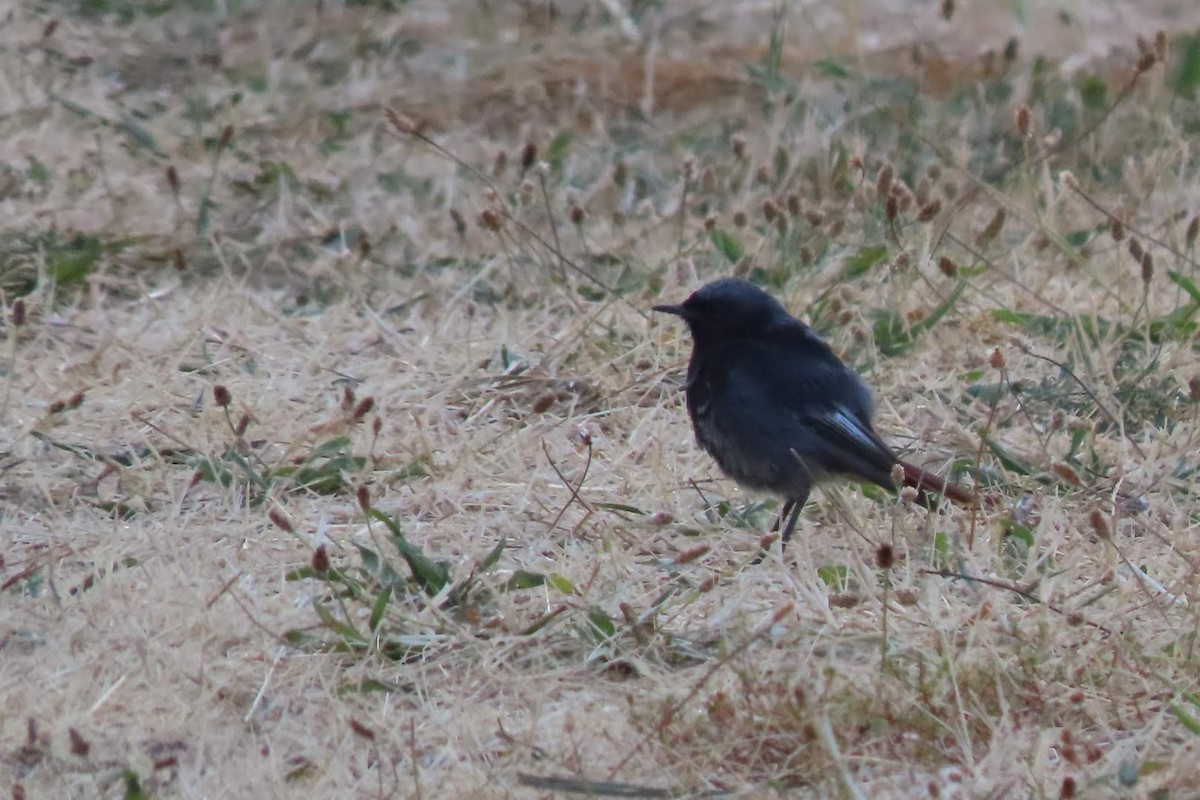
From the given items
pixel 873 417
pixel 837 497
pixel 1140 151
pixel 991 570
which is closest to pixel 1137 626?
pixel 991 570

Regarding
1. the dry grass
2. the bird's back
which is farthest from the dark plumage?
the dry grass

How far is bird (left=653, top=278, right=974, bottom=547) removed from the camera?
4090 mm

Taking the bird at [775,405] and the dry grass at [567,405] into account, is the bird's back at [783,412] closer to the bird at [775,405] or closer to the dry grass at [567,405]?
the bird at [775,405]

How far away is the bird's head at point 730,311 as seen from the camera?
4.45 metres

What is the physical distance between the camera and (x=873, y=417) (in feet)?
14.3

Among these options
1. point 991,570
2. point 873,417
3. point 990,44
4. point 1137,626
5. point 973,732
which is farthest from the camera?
point 990,44

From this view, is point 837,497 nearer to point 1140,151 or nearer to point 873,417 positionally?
point 873,417

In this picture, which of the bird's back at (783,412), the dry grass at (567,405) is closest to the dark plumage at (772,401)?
the bird's back at (783,412)

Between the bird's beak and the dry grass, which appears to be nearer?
the dry grass

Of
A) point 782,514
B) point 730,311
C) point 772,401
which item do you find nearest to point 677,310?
point 730,311

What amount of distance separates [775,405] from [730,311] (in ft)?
1.04

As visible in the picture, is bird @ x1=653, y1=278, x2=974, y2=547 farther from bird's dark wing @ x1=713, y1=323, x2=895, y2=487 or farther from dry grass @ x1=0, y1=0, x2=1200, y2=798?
dry grass @ x1=0, y1=0, x2=1200, y2=798

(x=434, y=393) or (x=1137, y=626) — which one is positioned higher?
(x=1137, y=626)

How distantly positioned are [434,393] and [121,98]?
110 inches
